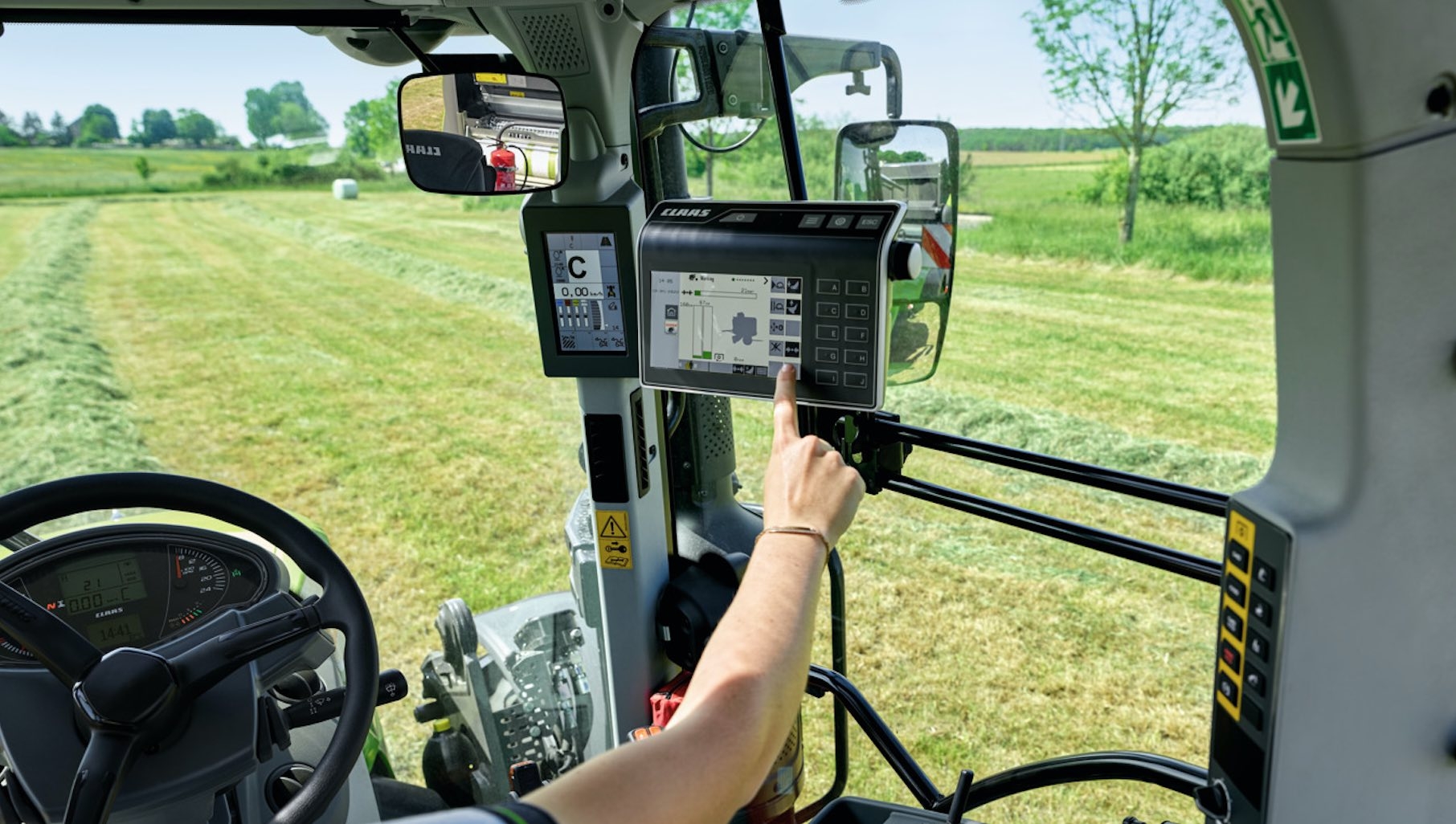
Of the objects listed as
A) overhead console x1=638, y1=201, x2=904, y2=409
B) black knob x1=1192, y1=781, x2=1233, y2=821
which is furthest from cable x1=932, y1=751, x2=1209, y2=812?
overhead console x1=638, y1=201, x2=904, y2=409

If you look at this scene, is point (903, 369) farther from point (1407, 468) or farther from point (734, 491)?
point (1407, 468)

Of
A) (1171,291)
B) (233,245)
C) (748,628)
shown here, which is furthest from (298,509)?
(233,245)

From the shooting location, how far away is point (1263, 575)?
3.01ft

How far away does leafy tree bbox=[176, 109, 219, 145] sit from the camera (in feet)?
36.6

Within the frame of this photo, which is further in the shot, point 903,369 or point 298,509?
point 298,509

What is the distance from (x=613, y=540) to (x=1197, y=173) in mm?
3326

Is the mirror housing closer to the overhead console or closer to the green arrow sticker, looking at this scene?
the overhead console

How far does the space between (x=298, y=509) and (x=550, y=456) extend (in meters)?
2.12

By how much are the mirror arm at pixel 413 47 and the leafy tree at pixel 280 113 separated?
10.4 meters

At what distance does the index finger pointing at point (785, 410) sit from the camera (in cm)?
114

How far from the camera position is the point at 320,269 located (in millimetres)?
14438

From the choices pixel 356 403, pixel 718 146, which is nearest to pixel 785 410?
pixel 718 146

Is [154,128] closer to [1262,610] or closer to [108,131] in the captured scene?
[108,131]

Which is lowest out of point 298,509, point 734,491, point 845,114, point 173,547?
point 298,509
